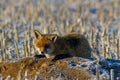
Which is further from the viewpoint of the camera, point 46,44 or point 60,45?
point 60,45

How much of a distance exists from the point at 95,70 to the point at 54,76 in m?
0.66

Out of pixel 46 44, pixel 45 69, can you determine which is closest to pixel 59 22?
pixel 46 44

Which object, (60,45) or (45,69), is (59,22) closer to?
(60,45)

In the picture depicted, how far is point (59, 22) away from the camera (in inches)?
631

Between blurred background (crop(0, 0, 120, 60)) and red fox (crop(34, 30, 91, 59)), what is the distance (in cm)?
125

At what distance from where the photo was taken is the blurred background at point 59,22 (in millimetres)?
10123

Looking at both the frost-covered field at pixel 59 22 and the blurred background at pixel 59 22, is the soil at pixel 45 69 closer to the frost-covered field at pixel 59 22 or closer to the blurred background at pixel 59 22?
the blurred background at pixel 59 22

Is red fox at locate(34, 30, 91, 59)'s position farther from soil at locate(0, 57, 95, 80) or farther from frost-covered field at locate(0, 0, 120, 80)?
frost-covered field at locate(0, 0, 120, 80)

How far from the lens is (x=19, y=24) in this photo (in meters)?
15.3

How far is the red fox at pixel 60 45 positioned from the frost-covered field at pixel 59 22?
127 centimetres

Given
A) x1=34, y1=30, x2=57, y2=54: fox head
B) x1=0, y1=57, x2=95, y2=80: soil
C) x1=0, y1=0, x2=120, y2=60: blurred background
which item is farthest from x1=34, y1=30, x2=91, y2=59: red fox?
x1=0, y1=0, x2=120, y2=60: blurred background

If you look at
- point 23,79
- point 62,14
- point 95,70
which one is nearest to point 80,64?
point 95,70

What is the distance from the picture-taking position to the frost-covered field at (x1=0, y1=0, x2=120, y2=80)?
33.0 feet

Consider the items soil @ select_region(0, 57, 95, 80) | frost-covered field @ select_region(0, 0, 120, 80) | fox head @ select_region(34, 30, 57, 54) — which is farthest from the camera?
frost-covered field @ select_region(0, 0, 120, 80)
